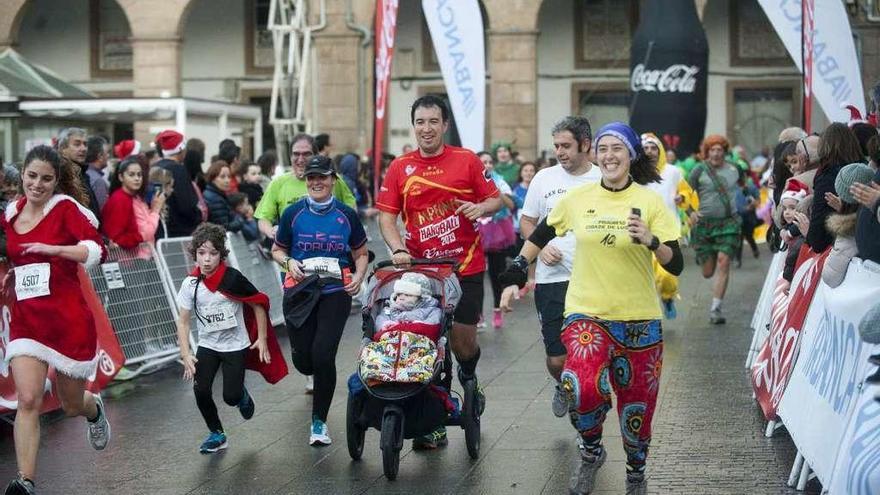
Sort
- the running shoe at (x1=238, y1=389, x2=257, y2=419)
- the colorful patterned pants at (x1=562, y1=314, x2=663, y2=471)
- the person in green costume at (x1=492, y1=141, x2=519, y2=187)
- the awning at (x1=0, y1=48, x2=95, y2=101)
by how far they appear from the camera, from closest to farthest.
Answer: the colorful patterned pants at (x1=562, y1=314, x2=663, y2=471) → the running shoe at (x1=238, y1=389, x2=257, y2=419) → the person in green costume at (x1=492, y1=141, x2=519, y2=187) → the awning at (x1=0, y1=48, x2=95, y2=101)

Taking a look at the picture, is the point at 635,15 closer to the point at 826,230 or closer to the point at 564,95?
the point at 564,95

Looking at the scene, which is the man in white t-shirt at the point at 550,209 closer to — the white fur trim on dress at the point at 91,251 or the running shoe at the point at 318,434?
the running shoe at the point at 318,434

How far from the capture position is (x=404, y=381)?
8.13 metres

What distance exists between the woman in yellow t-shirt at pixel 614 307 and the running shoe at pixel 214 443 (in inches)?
99.5

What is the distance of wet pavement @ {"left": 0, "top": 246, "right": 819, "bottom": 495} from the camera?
8.15m

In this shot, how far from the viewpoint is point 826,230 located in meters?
8.04

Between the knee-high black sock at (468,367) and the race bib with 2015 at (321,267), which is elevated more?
the race bib with 2015 at (321,267)

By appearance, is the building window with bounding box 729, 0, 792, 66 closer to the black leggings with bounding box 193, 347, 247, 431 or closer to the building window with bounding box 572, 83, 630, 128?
the building window with bounding box 572, 83, 630, 128

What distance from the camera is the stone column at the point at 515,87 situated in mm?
32406

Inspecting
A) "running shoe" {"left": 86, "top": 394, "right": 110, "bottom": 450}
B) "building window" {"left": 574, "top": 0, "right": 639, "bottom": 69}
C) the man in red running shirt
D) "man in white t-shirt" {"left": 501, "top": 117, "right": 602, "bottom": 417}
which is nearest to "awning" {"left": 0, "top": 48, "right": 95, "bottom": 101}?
"building window" {"left": 574, "top": 0, "right": 639, "bottom": 69}

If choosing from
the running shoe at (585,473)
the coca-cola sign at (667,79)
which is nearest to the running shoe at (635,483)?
the running shoe at (585,473)

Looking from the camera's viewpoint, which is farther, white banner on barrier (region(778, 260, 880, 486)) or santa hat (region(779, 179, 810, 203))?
santa hat (region(779, 179, 810, 203))

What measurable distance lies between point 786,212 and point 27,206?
4.81 m

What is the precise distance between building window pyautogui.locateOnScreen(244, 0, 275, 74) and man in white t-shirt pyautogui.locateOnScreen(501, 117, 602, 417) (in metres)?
26.6
